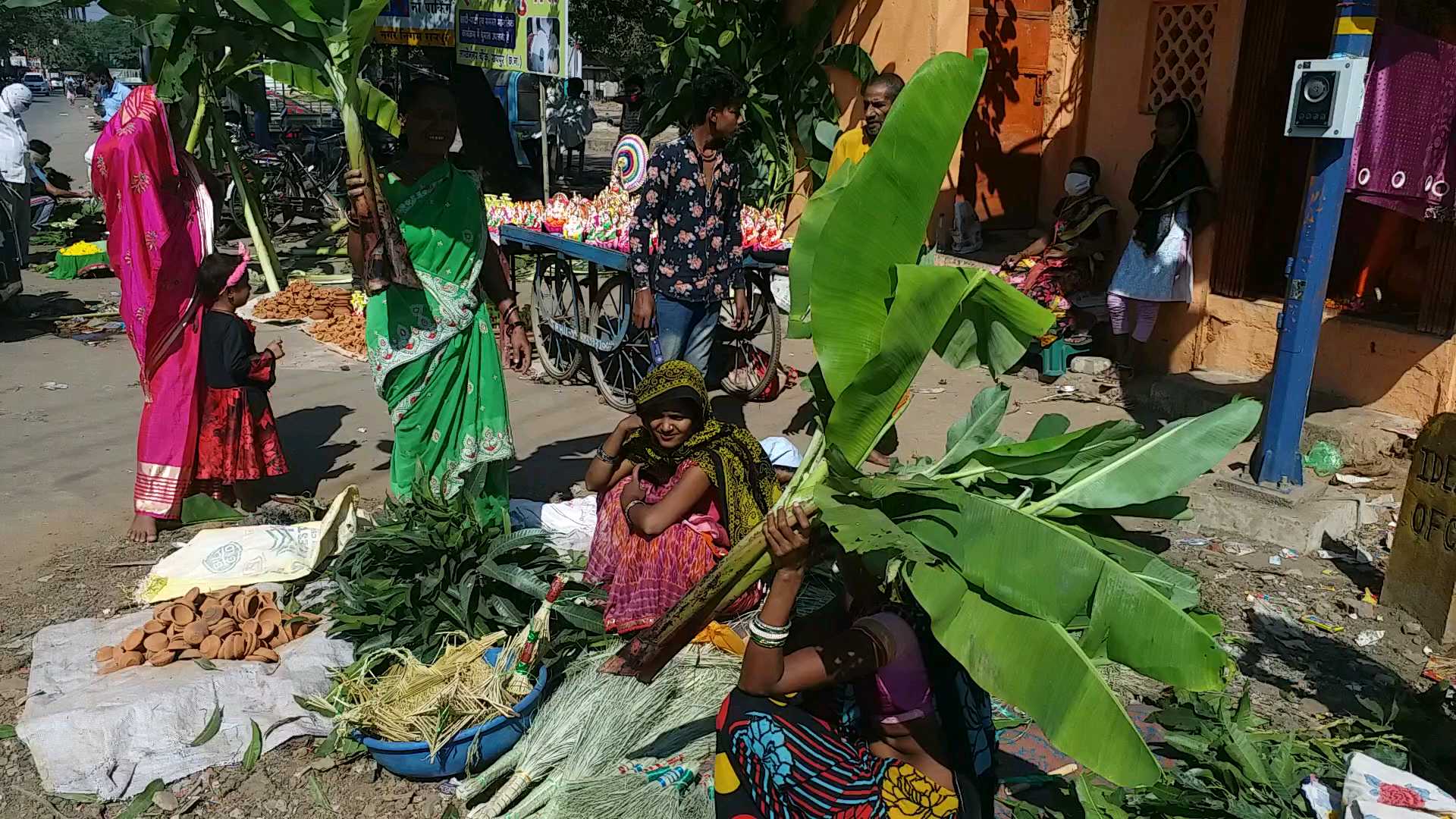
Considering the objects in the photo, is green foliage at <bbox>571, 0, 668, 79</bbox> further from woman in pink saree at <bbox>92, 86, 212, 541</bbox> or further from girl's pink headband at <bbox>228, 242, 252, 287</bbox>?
woman in pink saree at <bbox>92, 86, 212, 541</bbox>

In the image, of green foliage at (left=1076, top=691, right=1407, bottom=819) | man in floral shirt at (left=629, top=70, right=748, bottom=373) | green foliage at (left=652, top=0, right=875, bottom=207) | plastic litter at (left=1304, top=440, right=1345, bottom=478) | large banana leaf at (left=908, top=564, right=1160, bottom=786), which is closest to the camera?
large banana leaf at (left=908, top=564, right=1160, bottom=786)

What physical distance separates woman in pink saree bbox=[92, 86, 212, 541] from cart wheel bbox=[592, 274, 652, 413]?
8.28ft

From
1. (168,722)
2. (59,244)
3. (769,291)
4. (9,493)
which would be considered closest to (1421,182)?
(769,291)

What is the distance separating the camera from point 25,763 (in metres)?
3.35

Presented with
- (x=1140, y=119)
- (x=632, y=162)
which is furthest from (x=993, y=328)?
(x=1140, y=119)

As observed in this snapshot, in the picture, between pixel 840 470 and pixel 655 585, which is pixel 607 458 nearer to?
pixel 655 585

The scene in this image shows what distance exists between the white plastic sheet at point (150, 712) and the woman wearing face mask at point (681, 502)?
3.32 feet

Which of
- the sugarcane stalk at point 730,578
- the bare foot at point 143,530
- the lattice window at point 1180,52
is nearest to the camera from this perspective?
the sugarcane stalk at point 730,578

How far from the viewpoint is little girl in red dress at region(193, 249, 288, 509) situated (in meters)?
5.02

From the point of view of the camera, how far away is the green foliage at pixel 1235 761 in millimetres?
2957

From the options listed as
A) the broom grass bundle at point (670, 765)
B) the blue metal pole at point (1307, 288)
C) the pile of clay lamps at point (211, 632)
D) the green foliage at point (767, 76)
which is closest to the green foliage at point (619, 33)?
the green foliage at point (767, 76)

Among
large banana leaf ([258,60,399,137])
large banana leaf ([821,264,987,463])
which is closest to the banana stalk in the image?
large banana leaf ([821,264,987,463])

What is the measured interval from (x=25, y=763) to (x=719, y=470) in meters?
2.34

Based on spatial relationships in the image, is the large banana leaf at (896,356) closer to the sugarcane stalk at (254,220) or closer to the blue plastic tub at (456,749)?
the blue plastic tub at (456,749)
